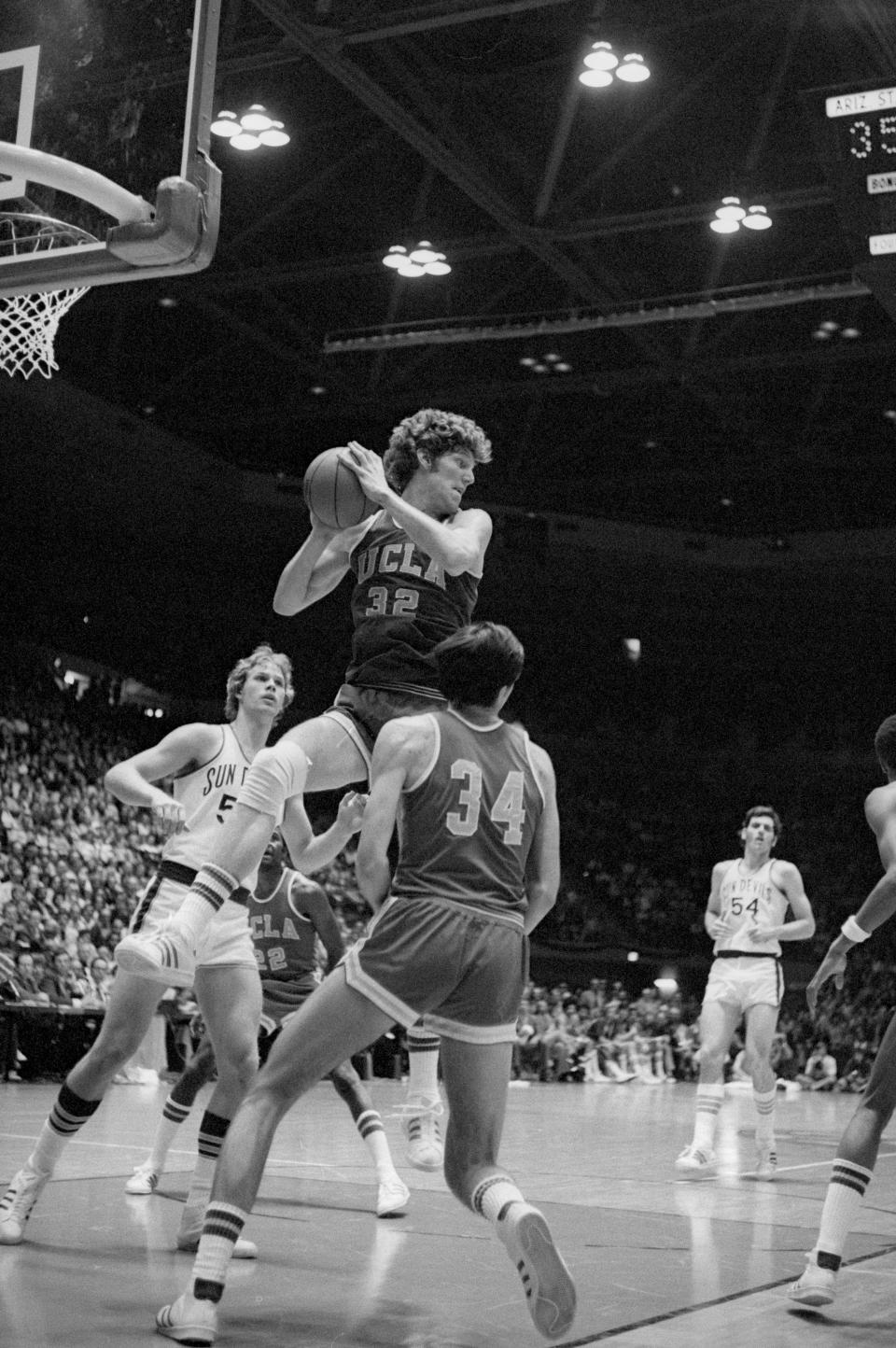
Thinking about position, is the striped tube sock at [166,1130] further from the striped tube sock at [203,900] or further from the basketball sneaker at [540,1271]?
the basketball sneaker at [540,1271]

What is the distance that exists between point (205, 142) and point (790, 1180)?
6603 millimetres

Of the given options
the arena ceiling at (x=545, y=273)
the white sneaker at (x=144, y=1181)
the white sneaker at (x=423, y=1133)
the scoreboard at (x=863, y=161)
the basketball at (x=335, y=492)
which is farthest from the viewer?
the arena ceiling at (x=545, y=273)

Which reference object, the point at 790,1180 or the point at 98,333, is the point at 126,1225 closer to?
the point at 790,1180

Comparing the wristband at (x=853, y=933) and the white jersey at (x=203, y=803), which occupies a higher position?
the white jersey at (x=203, y=803)

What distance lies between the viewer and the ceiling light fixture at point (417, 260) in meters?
19.1

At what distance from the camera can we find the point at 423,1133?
5.52 m

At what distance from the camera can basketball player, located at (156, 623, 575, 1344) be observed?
13.2ft

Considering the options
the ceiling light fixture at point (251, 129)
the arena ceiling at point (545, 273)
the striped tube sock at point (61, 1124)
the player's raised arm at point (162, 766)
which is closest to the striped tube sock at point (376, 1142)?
the striped tube sock at point (61, 1124)

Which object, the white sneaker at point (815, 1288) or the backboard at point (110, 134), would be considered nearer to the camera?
the white sneaker at point (815, 1288)

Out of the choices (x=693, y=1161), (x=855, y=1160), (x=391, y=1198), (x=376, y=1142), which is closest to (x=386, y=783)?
(x=855, y=1160)

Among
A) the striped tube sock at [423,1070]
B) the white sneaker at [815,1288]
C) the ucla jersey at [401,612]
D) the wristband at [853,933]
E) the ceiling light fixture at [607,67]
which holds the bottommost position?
the white sneaker at [815,1288]

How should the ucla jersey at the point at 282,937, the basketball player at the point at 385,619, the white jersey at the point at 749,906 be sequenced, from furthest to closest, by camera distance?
the white jersey at the point at 749,906 → the ucla jersey at the point at 282,937 → the basketball player at the point at 385,619

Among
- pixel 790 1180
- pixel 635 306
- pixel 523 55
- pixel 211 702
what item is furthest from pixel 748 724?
pixel 790 1180

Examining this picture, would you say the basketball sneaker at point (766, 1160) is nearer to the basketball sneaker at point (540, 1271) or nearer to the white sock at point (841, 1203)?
the white sock at point (841, 1203)
